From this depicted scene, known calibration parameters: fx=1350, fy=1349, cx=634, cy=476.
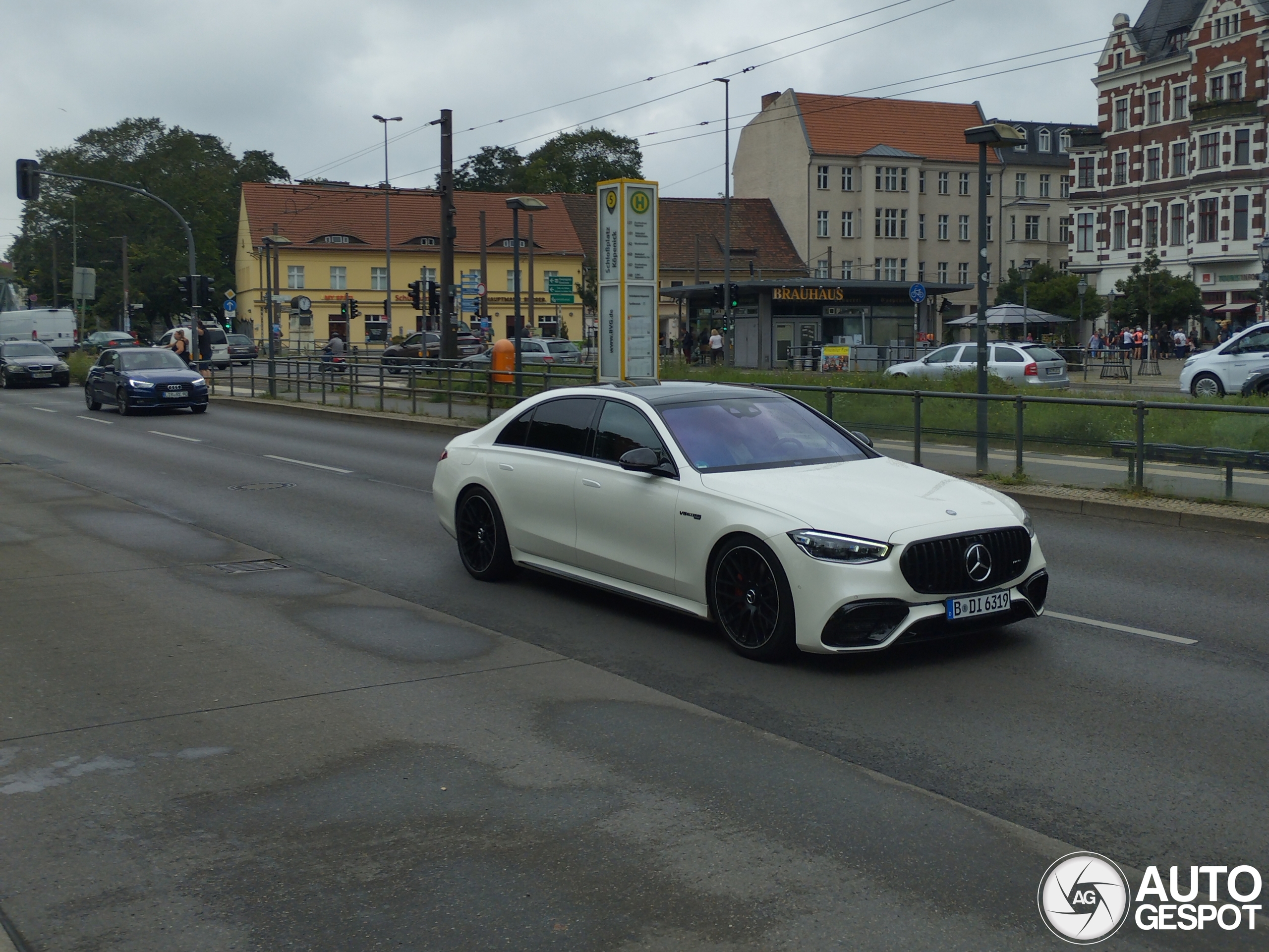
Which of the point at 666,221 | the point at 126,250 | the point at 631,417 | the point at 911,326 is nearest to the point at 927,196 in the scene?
the point at 666,221

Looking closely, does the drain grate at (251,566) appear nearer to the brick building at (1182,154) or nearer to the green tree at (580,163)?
the brick building at (1182,154)

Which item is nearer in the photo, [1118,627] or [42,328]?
[1118,627]

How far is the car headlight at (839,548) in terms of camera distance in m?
6.68

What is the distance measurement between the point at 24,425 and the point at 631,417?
73.1 feet

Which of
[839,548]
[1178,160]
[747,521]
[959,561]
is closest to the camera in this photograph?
[839,548]

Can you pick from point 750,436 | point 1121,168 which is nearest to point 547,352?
point 750,436

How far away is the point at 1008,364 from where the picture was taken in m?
34.2

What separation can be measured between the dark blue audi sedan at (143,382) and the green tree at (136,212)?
6156 centimetres

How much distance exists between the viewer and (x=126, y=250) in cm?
8831

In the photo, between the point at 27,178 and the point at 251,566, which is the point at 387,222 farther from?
the point at 251,566

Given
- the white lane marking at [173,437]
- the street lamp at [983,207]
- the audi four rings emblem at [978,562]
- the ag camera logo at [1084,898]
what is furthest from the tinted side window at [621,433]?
the white lane marking at [173,437]

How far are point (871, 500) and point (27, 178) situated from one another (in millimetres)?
31461

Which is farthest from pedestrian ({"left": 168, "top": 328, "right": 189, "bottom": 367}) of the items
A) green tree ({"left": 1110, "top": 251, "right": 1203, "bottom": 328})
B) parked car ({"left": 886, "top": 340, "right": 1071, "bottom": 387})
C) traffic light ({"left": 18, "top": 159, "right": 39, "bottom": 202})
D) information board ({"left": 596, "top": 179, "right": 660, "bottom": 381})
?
green tree ({"left": 1110, "top": 251, "right": 1203, "bottom": 328})

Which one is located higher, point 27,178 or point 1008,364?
point 27,178
